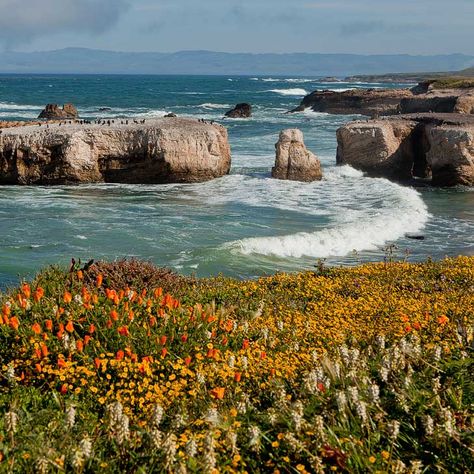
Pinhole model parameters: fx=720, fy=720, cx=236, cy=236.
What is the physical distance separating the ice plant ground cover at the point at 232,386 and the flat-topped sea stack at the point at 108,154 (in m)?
21.7

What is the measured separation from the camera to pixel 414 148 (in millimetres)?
39750

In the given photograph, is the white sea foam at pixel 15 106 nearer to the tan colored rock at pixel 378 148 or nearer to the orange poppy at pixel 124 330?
the tan colored rock at pixel 378 148

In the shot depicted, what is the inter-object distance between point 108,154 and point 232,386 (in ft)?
87.8

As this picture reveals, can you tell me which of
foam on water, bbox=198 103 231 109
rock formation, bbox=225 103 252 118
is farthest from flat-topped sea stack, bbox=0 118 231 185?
foam on water, bbox=198 103 231 109

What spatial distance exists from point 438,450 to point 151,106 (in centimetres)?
10955

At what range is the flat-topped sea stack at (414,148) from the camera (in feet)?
116

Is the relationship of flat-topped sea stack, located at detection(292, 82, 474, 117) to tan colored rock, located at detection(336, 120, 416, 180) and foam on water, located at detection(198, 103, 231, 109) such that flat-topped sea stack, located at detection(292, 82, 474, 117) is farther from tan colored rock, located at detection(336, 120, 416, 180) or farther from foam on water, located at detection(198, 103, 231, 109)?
tan colored rock, located at detection(336, 120, 416, 180)

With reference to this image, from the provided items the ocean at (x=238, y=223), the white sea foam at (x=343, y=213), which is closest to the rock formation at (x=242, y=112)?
the ocean at (x=238, y=223)

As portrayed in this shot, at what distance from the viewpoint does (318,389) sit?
6.54 meters

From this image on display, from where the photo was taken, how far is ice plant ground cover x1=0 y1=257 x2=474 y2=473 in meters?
5.51

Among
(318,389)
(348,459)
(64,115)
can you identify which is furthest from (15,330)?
(64,115)

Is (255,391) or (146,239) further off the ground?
(255,391)

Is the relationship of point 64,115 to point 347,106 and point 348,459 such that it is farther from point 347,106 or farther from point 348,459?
point 348,459

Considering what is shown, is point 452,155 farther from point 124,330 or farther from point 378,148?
point 124,330
